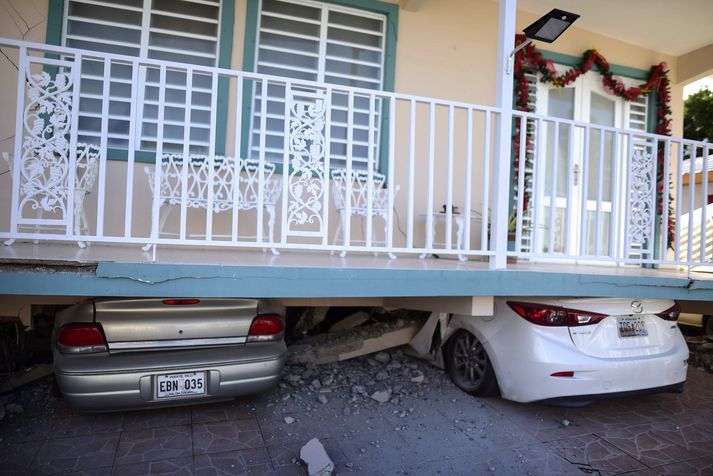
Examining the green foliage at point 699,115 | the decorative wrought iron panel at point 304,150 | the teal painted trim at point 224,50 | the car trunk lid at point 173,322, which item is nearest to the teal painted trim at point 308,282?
the decorative wrought iron panel at point 304,150

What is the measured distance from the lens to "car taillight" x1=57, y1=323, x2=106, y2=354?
2.69 meters

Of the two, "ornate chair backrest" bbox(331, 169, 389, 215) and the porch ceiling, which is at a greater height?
the porch ceiling

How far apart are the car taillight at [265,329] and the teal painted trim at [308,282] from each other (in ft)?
2.01

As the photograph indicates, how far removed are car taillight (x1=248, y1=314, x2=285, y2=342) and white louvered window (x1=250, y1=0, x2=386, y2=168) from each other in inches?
87.2

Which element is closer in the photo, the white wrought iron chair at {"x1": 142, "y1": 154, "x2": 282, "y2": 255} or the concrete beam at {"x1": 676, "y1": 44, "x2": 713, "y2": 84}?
the white wrought iron chair at {"x1": 142, "y1": 154, "x2": 282, "y2": 255}

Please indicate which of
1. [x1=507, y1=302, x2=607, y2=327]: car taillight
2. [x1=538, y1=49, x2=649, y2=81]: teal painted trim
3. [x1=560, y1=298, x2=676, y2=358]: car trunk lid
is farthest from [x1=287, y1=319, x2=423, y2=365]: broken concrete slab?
[x1=538, y1=49, x2=649, y2=81]: teal painted trim

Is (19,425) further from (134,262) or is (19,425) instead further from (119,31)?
(119,31)

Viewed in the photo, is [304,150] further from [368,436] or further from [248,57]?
[248,57]

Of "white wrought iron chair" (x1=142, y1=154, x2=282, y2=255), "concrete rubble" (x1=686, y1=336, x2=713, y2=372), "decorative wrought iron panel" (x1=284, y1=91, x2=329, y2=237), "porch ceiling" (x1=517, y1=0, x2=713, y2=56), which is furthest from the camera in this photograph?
"porch ceiling" (x1=517, y1=0, x2=713, y2=56)

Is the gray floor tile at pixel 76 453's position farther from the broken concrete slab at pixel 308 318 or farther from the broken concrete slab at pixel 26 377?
the broken concrete slab at pixel 308 318

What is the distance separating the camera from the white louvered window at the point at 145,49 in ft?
14.6

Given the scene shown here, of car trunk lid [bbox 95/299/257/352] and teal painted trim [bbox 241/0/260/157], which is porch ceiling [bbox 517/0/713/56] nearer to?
teal painted trim [bbox 241/0/260/157]

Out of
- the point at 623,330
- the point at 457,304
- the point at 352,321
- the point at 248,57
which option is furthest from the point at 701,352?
the point at 248,57

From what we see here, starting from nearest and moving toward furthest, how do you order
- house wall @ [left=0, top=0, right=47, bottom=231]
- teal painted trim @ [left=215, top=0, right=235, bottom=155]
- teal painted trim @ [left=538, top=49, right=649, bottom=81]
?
house wall @ [left=0, top=0, right=47, bottom=231]
teal painted trim @ [left=215, top=0, right=235, bottom=155]
teal painted trim @ [left=538, top=49, right=649, bottom=81]
